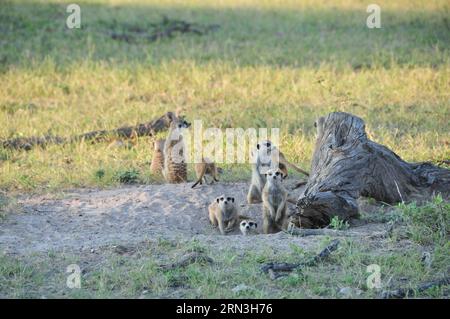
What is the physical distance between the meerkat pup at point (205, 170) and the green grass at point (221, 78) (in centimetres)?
32

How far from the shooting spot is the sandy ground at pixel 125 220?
19.3 ft

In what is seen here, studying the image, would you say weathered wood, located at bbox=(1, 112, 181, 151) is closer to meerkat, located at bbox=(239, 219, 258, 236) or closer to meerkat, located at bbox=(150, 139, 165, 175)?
meerkat, located at bbox=(150, 139, 165, 175)

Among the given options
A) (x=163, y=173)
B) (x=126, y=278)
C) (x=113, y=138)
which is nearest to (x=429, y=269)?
(x=126, y=278)

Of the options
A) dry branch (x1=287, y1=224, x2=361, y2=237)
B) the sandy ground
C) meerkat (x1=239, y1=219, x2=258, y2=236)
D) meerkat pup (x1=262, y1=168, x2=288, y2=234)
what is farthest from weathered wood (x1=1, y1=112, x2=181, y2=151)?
dry branch (x1=287, y1=224, x2=361, y2=237)

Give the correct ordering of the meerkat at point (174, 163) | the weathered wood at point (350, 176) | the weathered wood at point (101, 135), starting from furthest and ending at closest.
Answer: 1. the weathered wood at point (101, 135)
2. the meerkat at point (174, 163)
3. the weathered wood at point (350, 176)

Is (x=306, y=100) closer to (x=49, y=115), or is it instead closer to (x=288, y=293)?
(x=49, y=115)

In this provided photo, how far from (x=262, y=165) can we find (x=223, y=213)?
0.90 meters

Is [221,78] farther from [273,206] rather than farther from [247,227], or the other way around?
[247,227]

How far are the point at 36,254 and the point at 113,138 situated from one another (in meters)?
3.74

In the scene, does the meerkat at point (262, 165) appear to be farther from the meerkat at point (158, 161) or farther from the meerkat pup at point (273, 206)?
the meerkat at point (158, 161)

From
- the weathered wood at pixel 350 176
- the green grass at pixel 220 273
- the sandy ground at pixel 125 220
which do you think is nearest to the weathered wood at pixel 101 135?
the sandy ground at pixel 125 220

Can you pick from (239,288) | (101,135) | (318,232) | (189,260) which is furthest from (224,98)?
(239,288)

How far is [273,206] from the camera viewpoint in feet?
22.7
